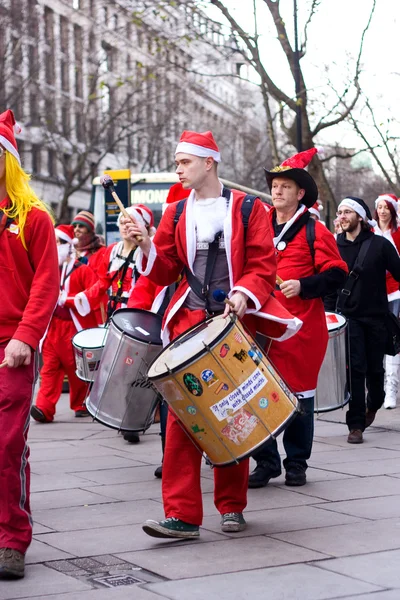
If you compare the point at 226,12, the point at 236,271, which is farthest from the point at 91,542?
the point at 226,12

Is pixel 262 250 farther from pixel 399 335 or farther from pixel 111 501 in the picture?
pixel 399 335

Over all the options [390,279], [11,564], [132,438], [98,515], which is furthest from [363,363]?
[11,564]

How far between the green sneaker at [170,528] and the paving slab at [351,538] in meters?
0.42

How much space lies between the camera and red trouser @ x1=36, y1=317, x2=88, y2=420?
35.4ft

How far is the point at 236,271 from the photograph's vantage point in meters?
5.51

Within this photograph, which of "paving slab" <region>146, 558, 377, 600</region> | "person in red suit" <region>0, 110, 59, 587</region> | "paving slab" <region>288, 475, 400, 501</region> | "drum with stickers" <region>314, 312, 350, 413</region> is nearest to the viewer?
"paving slab" <region>146, 558, 377, 600</region>

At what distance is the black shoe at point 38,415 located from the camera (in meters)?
10.7

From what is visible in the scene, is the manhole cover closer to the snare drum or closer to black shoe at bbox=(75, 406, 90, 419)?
the snare drum

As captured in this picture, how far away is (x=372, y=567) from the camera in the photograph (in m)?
4.69

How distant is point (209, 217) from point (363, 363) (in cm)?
361

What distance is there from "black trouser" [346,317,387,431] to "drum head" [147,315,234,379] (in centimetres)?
384

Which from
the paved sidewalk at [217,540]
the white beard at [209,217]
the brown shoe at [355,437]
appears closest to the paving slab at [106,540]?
the paved sidewalk at [217,540]

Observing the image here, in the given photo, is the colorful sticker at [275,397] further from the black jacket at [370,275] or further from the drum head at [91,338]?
the black jacket at [370,275]

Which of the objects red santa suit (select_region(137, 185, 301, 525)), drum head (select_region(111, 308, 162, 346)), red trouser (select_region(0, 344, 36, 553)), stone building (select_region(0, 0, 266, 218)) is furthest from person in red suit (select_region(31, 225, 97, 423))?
stone building (select_region(0, 0, 266, 218))
